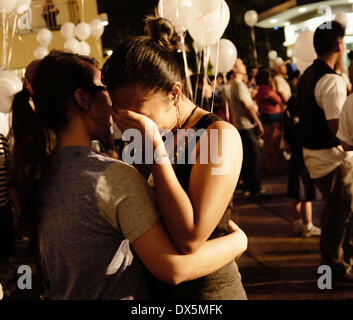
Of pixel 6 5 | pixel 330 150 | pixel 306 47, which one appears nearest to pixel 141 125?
pixel 330 150

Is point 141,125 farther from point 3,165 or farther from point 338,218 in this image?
point 338,218

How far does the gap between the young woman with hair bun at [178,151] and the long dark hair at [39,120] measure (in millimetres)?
113

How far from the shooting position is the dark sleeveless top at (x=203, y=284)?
1.28 meters

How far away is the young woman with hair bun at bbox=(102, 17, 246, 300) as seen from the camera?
1.09 m

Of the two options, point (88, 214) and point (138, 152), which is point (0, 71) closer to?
point (138, 152)

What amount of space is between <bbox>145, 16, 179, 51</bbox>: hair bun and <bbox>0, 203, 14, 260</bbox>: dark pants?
184 centimetres

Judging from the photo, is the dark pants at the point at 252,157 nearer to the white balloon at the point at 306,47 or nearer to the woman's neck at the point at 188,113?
the white balloon at the point at 306,47

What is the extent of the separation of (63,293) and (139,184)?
369 millimetres

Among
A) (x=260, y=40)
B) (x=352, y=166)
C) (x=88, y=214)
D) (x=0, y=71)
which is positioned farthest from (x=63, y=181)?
(x=260, y=40)

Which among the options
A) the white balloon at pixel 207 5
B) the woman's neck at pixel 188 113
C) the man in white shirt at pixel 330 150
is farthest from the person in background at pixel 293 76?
the woman's neck at pixel 188 113

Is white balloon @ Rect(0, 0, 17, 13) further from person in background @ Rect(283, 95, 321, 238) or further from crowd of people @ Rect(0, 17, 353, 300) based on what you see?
person in background @ Rect(283, 95, 321, 238)

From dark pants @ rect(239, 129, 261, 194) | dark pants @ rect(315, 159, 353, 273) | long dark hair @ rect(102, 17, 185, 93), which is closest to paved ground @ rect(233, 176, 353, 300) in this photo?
dark pants @ rect(315, 159, 353, 273)

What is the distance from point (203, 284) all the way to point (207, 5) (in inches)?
89.7

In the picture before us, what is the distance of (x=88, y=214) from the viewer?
108cm
